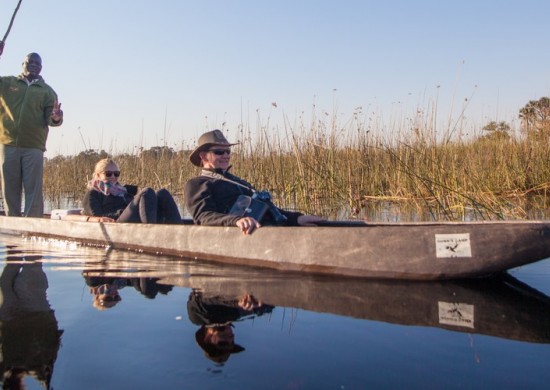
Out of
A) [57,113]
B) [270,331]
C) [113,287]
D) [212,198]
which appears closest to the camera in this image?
[270,331]

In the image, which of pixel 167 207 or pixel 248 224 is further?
pixel 167 207

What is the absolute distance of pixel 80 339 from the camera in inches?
120

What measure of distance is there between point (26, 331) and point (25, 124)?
5.39 m

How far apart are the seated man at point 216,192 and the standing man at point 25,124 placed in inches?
123

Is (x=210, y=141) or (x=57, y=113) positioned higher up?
(x=57, y=113)

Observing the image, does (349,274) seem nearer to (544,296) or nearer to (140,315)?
(544,296)

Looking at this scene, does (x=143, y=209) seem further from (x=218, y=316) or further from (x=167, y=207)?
(x=218, y=316)

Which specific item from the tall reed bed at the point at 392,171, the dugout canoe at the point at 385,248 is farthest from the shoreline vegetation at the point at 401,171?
the dugout canoe at the point at 385,248

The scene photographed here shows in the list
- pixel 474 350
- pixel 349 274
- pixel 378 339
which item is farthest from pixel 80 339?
pixel 349 274

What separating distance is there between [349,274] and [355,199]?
513 cm

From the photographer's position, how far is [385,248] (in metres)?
4.43

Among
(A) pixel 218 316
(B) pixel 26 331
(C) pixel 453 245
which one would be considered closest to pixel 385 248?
(C) pixel 453 245

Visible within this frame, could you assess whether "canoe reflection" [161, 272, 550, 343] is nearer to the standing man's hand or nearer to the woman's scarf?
the woman's scarf

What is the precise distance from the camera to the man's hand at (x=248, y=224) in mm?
5055
